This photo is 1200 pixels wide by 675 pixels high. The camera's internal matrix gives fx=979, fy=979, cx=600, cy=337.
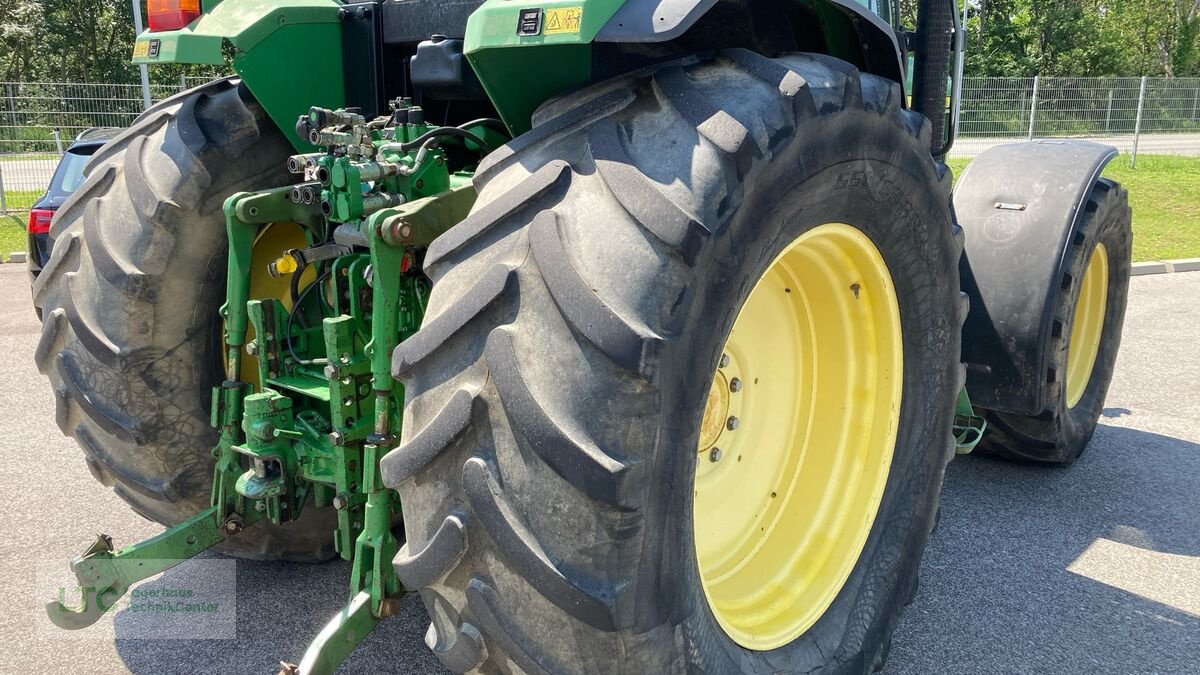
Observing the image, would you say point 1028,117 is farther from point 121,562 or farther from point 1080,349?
point 121,562

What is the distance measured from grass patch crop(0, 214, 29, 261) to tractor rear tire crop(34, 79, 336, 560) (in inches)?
346

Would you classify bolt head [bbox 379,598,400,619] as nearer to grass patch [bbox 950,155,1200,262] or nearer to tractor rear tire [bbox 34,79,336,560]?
tractor rear tire [bbox 34,79,336,560]

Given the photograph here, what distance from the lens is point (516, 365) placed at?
1.71 m

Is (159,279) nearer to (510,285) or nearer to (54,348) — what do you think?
(54,348)

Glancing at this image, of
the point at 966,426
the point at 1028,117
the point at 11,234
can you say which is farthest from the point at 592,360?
the point at 1028,117

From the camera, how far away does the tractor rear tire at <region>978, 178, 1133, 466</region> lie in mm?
4117

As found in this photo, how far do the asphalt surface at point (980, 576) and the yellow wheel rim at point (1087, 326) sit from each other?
34 cm

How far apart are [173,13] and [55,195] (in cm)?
609

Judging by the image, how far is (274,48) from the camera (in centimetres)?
281

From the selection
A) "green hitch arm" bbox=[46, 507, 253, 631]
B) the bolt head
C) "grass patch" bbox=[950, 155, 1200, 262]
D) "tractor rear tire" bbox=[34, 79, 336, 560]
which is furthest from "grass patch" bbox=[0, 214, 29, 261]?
"grass patch" bbox=[950, 155, 1200, 262]

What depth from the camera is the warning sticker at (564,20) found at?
1.86m

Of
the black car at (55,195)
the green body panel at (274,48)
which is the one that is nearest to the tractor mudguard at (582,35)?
the green body panel at (274,48)

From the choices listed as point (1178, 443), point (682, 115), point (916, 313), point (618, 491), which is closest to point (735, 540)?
point (916, 313)

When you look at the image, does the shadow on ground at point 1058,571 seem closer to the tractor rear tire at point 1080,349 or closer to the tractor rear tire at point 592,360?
the tractor rear tire at point 1080,349
